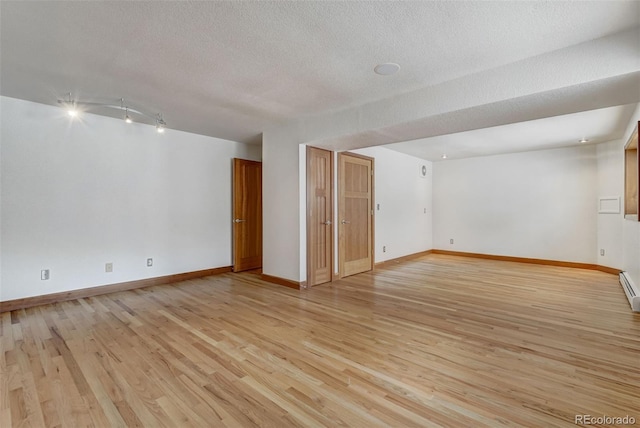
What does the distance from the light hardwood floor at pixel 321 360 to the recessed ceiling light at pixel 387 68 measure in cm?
242

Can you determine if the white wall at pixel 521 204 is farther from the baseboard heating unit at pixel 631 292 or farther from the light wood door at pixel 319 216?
the light wood door at pixel 319 216

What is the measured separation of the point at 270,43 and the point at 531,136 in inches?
188

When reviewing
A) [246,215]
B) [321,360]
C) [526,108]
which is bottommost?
[321,360]

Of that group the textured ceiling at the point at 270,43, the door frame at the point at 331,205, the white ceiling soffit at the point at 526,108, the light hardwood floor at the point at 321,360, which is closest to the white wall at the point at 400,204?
the door frame at the point at 331,205

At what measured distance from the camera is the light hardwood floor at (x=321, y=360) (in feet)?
5.46

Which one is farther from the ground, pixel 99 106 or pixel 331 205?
pixel 99 106

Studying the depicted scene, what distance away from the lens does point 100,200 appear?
4.02 metres

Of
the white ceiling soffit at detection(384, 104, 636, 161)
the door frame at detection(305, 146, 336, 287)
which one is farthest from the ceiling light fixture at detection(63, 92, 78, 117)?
the white ceiling soffit at detection(384, 104, 636, 161)

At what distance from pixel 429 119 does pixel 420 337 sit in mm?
2180

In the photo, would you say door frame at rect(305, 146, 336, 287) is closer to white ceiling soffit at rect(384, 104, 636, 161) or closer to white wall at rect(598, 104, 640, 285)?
white ceiling soffit at rect(384, 104, 636, 161)

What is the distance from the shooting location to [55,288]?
12.1 feet

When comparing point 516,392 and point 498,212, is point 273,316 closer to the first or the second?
point 516,392

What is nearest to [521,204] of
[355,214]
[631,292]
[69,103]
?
[631,292]

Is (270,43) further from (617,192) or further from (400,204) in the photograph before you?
(617,192)
